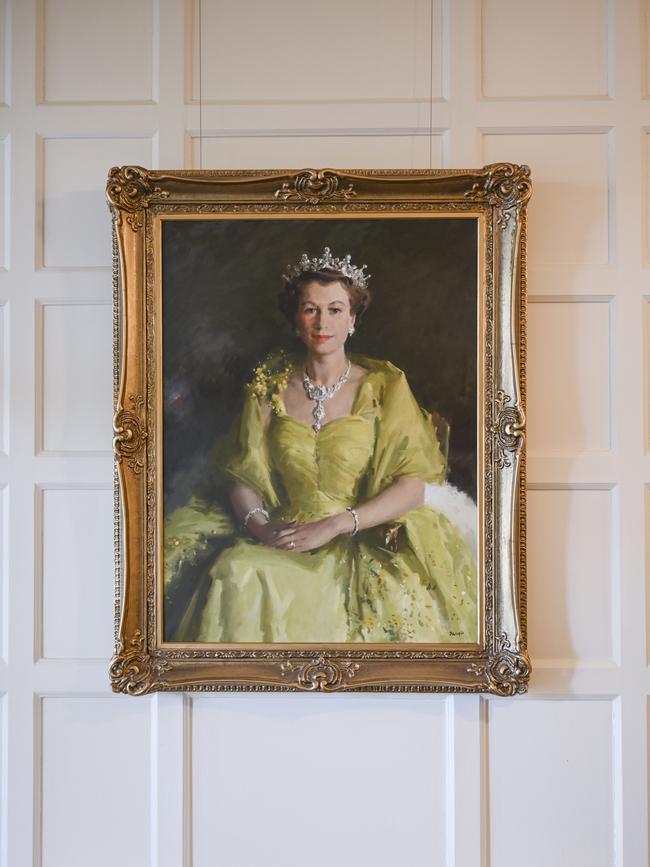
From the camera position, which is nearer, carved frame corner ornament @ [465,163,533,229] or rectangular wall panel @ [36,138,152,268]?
carved frame corner ornament @ [465,163,533,229]

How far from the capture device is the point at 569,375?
1.71 meters

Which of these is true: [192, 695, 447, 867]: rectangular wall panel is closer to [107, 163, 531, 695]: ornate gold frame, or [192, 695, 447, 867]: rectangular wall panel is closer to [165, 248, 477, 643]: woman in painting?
[107, 163, 531, 695]: ornate gold frame

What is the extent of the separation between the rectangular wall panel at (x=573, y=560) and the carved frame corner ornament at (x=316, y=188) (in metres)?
0.89

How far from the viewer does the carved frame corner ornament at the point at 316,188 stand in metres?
1.63

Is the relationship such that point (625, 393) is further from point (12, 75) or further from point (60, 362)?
point (12, 75)

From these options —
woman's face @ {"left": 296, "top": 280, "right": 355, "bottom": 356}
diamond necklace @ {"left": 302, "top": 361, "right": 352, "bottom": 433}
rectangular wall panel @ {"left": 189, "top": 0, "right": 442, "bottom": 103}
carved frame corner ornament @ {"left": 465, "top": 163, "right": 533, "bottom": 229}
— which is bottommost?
diamond necklace @ {"left": 302, "top": 361, "right": 352, "bottom": 433}

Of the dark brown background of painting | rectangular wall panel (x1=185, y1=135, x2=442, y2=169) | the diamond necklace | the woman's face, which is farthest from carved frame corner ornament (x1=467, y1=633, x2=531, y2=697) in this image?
rectangular wall panel (x1=185, y1=135, x2=442, y2=169)

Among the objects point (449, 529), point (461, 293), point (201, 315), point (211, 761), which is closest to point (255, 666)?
point (211, 761)

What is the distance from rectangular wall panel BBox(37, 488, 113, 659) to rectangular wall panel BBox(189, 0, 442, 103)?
1110mm

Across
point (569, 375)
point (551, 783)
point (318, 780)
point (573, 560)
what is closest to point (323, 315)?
point (569, 375)

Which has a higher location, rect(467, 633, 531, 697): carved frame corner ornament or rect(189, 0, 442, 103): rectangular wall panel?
rect(189, 0, 442, 103): rectangular wall panel

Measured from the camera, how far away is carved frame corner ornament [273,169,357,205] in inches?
64.4

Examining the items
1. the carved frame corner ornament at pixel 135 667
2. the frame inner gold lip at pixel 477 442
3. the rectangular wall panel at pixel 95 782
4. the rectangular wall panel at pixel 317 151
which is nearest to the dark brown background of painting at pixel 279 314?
the frame inner gold lip at pixel 477 442

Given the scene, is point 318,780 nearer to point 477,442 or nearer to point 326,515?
point 326,515
